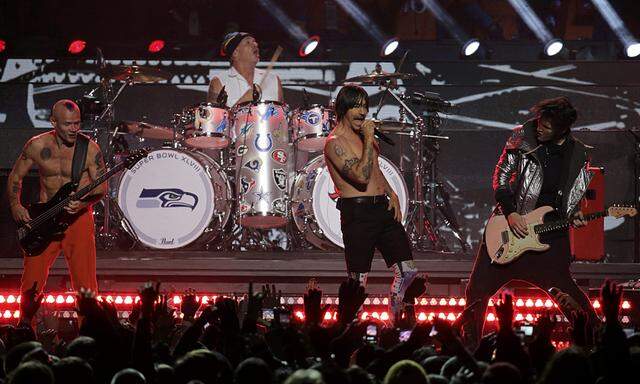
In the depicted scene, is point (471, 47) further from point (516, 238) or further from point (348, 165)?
point (516, 238)

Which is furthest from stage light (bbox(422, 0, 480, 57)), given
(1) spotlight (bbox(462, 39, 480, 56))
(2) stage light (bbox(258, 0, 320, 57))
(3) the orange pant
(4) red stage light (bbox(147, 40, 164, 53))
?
(3) the orange pant

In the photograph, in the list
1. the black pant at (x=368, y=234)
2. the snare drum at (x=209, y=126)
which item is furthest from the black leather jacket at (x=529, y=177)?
the snare drum at (x=209, y=126)

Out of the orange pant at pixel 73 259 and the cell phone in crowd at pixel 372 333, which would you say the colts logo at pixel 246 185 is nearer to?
the orange pant at pixel 73 259

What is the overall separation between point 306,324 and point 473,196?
31.2ft

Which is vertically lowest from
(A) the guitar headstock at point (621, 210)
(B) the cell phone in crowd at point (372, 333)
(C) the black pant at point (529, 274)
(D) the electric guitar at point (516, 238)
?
(B) the cell phone in crowd at point (372, 333)

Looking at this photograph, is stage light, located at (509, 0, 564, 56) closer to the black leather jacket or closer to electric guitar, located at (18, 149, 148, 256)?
the black leather jacket

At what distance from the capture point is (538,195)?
703cm

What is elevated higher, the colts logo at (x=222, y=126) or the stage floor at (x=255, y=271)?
the colts logo at (x=222, y=126)

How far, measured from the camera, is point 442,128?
527 inches

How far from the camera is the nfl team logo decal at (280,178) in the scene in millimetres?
10625

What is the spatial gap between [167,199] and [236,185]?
0.81m

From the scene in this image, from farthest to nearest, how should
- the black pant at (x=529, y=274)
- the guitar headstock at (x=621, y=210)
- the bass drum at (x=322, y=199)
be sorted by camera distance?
the bass drum at (x=322, y=199) → the guitar headstock at (x=621, y=210) → the black pant at (x=529, y=274)

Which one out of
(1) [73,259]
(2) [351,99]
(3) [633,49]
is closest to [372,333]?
(2) [351,99]

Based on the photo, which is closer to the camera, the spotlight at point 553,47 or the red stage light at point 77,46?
the red stage light at point 77,46
